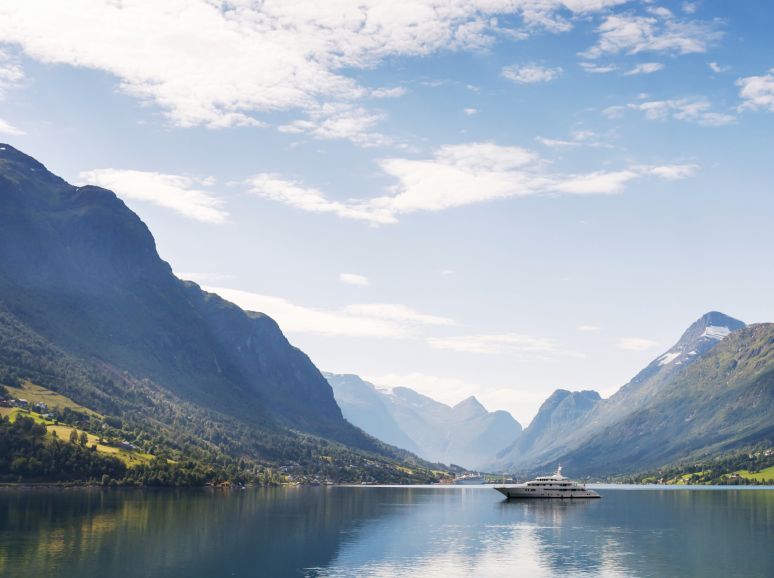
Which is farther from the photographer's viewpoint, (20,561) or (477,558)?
(477,558)

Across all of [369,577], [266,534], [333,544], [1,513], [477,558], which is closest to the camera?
[369,577]

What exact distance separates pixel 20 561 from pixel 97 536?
96.7 ft

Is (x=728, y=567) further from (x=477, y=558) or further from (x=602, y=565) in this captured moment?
(x=477, y=558)

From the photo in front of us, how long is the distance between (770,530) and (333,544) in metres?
102

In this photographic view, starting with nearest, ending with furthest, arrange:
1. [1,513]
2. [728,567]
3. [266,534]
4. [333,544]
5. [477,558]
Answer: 1. [728,567]
2. [477,558]
3. [333,544]
4. [266,534]
5. [1,513]

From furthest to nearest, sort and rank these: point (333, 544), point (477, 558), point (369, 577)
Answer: point (333, 544) < point (477, 558) < point (369, 577)

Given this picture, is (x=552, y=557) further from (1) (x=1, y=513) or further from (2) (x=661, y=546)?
(1) (x=1, y=513)

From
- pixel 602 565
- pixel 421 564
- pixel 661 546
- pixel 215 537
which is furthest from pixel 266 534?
pixel 661 546

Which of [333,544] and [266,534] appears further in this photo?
[266,534]

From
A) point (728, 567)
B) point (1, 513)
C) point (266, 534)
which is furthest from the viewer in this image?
point (1, 513)

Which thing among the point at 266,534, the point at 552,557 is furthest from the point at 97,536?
the point at 552,557

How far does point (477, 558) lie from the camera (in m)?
132

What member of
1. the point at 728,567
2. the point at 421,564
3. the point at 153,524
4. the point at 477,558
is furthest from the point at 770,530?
the point at 153,524

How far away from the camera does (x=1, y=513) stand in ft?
573
